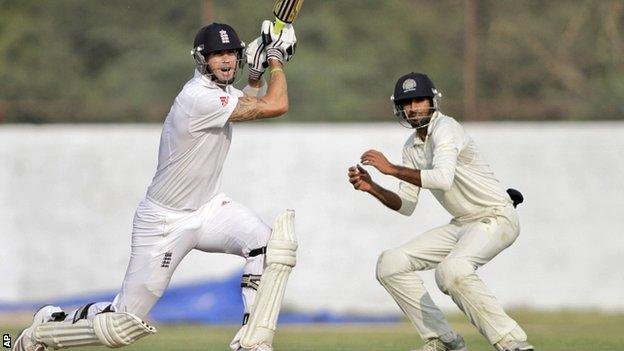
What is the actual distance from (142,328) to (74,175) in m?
8.06

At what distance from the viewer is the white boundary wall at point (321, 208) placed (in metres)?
15.7

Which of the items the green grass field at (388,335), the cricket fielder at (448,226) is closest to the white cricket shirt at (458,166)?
the cricket fielder at (448,226)

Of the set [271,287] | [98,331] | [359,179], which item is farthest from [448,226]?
[98,331]

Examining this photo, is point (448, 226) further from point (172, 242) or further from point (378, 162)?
point (172, 242)

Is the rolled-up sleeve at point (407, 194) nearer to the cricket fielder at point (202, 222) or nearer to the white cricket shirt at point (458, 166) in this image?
the white cricket shirt at point (458, 166)

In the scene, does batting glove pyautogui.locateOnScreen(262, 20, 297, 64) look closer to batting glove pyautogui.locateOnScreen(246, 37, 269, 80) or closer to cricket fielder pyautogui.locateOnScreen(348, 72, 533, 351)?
batting glove pyautogui.locateOnScreen(246, 37, 269, 80)

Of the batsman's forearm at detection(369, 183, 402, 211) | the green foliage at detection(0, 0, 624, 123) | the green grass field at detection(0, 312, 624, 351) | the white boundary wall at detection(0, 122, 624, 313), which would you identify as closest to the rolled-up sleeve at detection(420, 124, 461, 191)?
the batsman's forearm at detection(369, 183, 402, 211)

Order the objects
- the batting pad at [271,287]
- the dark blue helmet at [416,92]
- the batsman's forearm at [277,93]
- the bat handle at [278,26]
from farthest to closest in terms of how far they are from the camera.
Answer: the dark blue helmet at [416,92] < the bat handle at [278,26] < the batsman's forearm at [277,93] < the batting pad at [271,287]

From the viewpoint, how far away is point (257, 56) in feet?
28.9

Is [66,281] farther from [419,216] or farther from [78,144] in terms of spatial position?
[419,216]

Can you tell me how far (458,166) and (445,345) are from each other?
127 cm

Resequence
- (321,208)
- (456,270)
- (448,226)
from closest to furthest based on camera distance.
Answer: (456,270) < (448,226) < (321,208)

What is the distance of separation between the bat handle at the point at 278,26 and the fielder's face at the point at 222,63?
0.98 ft

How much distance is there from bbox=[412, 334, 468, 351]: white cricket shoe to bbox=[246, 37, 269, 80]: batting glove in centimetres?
226
